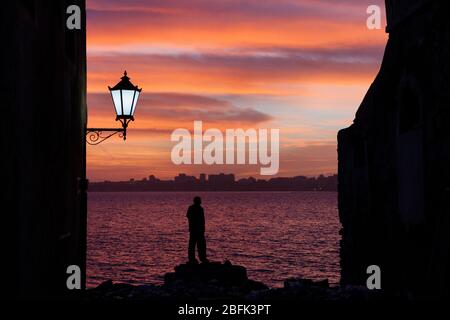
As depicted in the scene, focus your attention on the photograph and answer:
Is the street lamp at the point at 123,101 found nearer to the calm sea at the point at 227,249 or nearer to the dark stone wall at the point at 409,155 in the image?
the dark stone wall at the point at 409,155

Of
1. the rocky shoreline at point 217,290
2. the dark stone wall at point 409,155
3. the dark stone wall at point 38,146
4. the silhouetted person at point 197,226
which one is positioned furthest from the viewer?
the silhouetted person at point 197,226

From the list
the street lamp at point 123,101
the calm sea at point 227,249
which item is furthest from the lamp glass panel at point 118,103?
the calm sea at point 227,249

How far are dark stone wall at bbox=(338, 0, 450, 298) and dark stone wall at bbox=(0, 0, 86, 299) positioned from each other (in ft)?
17.4

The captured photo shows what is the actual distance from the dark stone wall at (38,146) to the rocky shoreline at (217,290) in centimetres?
288

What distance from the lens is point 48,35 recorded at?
859 cm

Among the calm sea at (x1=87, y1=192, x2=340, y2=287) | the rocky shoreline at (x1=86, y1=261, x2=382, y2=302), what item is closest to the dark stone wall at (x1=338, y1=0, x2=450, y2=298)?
the rocky shoreline at (x1=86, y1=261, x2=382, y2=302)

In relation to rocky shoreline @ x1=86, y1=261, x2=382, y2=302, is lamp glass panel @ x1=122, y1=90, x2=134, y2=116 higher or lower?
higher

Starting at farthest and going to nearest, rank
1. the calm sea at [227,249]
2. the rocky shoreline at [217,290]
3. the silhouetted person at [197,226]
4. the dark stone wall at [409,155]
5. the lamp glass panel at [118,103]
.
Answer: the calm sea at [227,249] < the silhouetted person at [197,226] < the rocky shoreline at [217,290] < the lamp glass panel at [118,103] < the dark stone wall at [409,155]

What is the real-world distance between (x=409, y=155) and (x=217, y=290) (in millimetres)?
5715

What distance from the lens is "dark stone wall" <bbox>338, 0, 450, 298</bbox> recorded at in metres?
10.6

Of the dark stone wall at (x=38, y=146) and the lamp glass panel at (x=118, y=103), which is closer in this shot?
the dark stone wall at (x=38, y=146)

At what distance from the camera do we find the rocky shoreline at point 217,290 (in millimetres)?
13656

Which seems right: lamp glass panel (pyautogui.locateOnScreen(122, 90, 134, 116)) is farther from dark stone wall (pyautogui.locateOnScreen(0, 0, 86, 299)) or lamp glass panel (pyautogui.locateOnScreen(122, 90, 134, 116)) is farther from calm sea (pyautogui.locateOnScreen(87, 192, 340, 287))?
calm sea (pyautogui.locateOnScreen(87, 192, 340, 287))

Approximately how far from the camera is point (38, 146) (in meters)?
7.83
